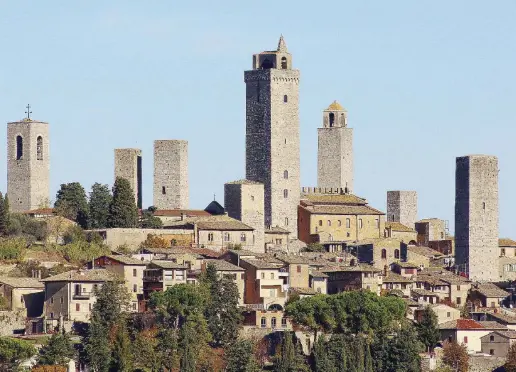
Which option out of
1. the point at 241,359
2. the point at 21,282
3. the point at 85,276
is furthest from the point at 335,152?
the point at 241,359

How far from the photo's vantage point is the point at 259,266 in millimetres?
82062

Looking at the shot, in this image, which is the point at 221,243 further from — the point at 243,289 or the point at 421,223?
the point at 421,223

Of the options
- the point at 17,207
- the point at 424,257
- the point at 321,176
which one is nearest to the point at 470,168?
the point at 424,257

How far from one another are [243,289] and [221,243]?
22.6 ft

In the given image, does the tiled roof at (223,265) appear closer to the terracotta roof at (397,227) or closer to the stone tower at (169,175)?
the stone tower at (169,175)

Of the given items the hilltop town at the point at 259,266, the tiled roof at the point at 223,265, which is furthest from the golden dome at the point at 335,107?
the tiled roof at the point at 223,265

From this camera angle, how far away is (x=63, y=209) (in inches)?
3568

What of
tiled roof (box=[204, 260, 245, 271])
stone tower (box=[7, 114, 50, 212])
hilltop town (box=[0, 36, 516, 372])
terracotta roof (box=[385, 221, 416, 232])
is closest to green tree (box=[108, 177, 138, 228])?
hilltop town (box=[0, 36, 516, 372])

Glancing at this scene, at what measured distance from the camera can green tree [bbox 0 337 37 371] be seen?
71.7 meters

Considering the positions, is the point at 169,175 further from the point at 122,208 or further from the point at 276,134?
the point at 122,208

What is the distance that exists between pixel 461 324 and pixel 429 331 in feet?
8.31

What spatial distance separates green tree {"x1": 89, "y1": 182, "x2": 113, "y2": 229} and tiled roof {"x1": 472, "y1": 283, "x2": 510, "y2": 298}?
1437 centimetres

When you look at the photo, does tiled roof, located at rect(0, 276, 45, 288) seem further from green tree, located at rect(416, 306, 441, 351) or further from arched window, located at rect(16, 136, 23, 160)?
arched window, located at rect(16, 136, 23, 160)

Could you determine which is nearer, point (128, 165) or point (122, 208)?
point (122, 208)
